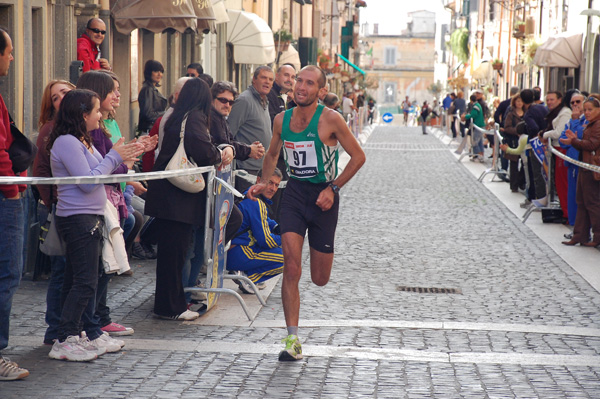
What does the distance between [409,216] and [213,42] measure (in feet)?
35.0

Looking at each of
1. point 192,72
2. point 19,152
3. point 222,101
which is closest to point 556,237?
point 192,72

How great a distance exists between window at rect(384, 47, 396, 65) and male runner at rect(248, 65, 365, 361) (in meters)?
121

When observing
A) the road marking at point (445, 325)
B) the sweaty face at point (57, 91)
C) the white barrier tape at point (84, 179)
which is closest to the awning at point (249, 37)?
the road marking at point (445, 325)

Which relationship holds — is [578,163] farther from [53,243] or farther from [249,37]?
[249,37]

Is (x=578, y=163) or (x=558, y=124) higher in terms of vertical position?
(x=558, y=124)

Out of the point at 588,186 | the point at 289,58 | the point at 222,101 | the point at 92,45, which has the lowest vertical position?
the point at 588,186

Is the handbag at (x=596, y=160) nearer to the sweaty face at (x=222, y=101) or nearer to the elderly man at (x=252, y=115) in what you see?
the elderly man at (x=252, y=115)

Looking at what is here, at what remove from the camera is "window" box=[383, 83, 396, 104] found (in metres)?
122

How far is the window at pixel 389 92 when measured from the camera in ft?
400

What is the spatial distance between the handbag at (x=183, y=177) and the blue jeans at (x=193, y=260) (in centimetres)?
49

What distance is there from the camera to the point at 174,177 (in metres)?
7.59

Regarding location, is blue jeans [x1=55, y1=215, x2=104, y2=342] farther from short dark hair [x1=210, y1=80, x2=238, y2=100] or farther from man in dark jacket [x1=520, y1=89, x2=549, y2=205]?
man in dark jacket [x1=520, y1=89, x2=549, y2=205]

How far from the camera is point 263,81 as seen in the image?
421 inches

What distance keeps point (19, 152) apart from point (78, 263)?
2.73 feet
